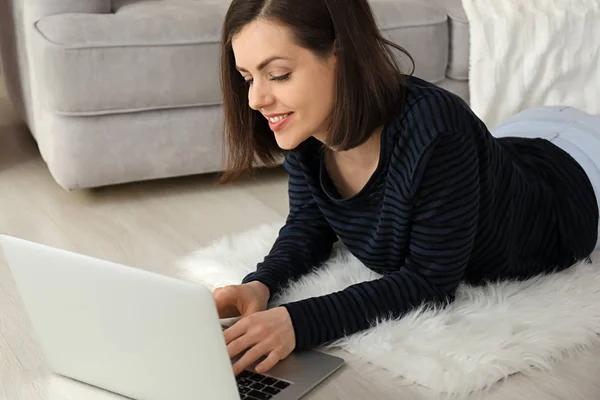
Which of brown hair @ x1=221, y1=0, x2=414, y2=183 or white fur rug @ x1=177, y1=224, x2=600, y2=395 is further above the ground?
brown hair @ x1=221, y1=0, x2=414, y2=183

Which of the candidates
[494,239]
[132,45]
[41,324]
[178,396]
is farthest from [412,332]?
[132,45]

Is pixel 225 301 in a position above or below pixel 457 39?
below

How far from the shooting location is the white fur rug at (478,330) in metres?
1.22

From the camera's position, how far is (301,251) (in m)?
1.50

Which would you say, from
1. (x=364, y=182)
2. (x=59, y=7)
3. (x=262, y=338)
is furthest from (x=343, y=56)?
(x=59, y=7)

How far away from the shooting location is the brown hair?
117 cm

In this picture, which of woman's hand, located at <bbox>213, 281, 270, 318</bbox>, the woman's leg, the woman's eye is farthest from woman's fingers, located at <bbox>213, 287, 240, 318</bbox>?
the woman's leg

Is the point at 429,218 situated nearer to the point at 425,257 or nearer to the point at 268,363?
the point at 425,257

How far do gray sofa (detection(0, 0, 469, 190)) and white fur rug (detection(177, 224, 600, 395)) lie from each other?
583 mm

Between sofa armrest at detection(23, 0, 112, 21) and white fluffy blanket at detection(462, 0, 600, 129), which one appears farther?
white fluffy blanket at detection(462, 0, 600, 129)

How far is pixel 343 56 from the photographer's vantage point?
1.18 m

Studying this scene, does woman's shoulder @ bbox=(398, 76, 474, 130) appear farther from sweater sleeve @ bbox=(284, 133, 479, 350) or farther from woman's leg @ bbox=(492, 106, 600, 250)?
woman's leg @ bbox=(492, 106, 600, 250)

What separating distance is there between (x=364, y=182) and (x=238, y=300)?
0.28m

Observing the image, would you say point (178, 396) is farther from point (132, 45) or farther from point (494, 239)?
point (132, 45)
